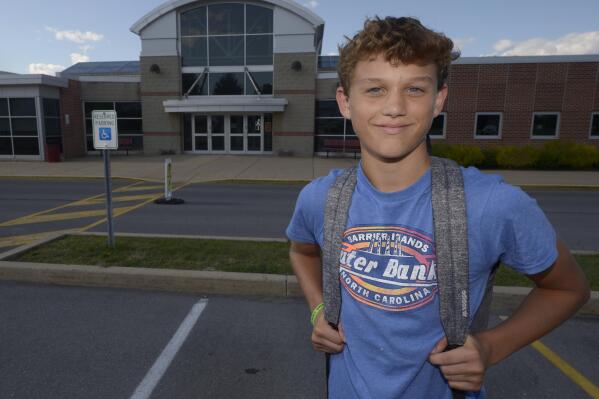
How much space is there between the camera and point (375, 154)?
138 centimetres

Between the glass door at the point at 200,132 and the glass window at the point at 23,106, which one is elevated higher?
the glass window at the point at 23,106

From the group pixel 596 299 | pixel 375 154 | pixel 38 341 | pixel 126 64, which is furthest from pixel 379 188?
pixel 126 64

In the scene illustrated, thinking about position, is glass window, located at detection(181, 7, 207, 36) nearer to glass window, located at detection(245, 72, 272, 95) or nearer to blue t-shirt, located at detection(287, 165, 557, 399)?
glass window, located at detection(245, 72, 272, 95)

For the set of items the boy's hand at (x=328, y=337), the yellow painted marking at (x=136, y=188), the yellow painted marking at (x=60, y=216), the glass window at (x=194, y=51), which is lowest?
the yellow painted marking at (x=60, y=216)

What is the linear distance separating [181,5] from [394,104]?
2479 centimetres

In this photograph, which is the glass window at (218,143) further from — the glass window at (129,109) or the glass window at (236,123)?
the glass window at (129,109)

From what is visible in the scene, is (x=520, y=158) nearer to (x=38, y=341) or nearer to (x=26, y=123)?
(x=38, y=341)

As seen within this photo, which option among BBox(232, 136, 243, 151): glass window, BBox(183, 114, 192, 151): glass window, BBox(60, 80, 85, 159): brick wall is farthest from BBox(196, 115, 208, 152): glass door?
BBox(60, 80, 85, 159): brick wall

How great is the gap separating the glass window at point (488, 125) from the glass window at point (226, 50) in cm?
1316

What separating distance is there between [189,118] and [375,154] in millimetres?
24373

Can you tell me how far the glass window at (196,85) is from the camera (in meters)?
23.7

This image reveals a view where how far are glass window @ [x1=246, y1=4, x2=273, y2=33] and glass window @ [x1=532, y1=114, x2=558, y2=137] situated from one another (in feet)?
48.4

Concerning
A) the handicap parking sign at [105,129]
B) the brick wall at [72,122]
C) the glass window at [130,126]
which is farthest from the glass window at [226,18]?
the handicap parking sign at [105,129]

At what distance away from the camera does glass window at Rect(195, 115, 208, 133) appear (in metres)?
24.2
